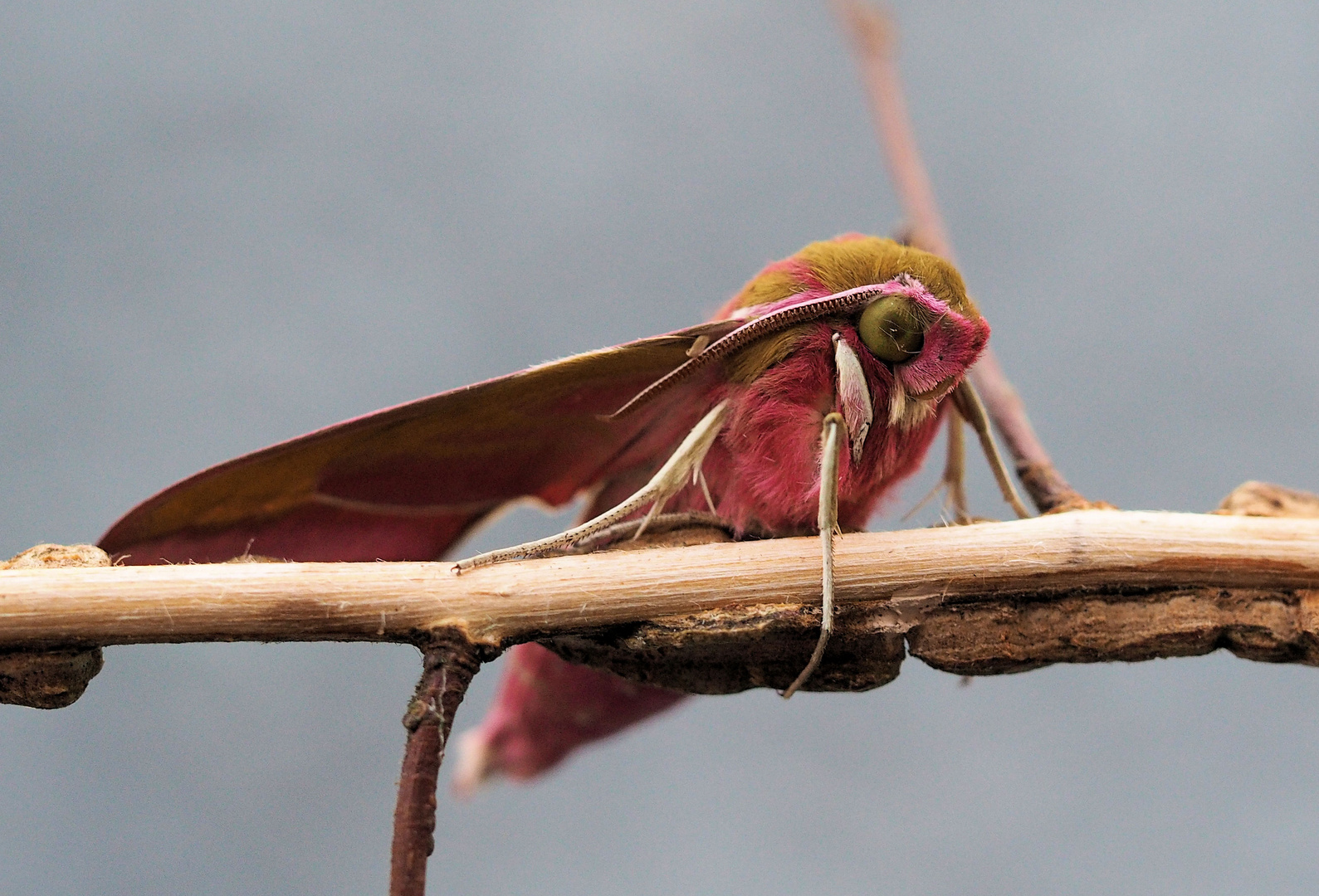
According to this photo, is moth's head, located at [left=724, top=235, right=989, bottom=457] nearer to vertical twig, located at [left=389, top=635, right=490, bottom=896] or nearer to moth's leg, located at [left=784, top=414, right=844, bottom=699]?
moth's leg, located at [left=784, top=414, right=844, bottom=699]

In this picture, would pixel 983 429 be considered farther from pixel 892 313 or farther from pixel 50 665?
pixel 50 665

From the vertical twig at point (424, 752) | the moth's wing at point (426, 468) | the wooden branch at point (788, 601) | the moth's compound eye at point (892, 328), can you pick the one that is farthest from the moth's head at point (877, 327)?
the vertical twig at point (424, 752)

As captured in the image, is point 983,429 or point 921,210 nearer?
point 983,429

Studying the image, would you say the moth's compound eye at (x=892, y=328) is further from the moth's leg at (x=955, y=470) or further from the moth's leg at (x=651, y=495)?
the moth's leg at (x=955, y=470)

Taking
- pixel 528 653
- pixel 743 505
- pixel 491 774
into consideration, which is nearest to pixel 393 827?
pixel 743 505

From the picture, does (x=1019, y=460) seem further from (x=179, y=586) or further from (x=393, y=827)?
(x=179, y=586)

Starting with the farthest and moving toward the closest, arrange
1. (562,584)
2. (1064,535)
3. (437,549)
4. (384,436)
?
(437,549) < (384,436) < (1064,535) < (562,584)

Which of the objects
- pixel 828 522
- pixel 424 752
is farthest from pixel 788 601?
pixel 424 752
